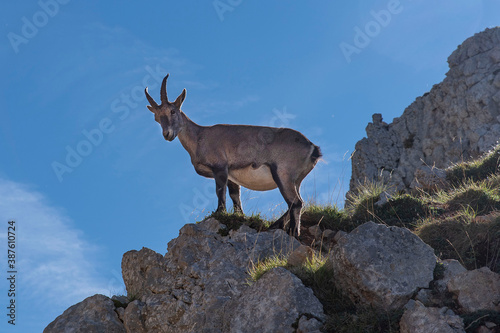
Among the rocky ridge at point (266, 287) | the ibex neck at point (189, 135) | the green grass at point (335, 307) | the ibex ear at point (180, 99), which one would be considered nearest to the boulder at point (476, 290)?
the rocky ridge at point (266, 287)

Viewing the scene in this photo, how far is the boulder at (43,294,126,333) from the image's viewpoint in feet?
40.3

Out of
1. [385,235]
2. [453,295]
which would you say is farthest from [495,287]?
[385,235]

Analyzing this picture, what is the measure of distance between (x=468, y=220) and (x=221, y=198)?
6238 millimetres

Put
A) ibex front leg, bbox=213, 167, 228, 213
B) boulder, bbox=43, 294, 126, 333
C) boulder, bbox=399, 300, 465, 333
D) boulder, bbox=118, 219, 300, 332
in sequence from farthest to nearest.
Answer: ibex front leg, bbox=213, 167, 228, 213 < boulder, bbox=43, 294, 126, 333 < boulder, bbox=118, 219, 300, 332 < boulder, bbox=399, 300, 465, 333

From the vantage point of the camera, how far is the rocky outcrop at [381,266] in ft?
28.0

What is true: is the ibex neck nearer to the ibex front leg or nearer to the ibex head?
the ibex head

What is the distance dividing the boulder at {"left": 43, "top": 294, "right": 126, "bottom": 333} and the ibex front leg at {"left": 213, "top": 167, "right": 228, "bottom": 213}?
12.4 ft

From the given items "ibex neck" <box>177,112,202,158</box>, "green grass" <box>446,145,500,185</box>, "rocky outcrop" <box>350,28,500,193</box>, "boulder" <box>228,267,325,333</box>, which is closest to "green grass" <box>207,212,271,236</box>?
"ibex neck" <box>177,112,202,158</box>

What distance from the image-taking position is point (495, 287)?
Answer: 26.7 ft

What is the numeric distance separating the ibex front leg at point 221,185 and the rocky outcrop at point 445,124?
93.7 ft

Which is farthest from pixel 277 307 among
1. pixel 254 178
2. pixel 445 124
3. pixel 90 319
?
pixel 445 124

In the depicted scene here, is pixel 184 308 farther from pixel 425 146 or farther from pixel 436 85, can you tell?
pixel 436 85

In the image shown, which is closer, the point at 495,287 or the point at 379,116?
the point at 495,287

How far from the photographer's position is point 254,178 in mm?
14648
